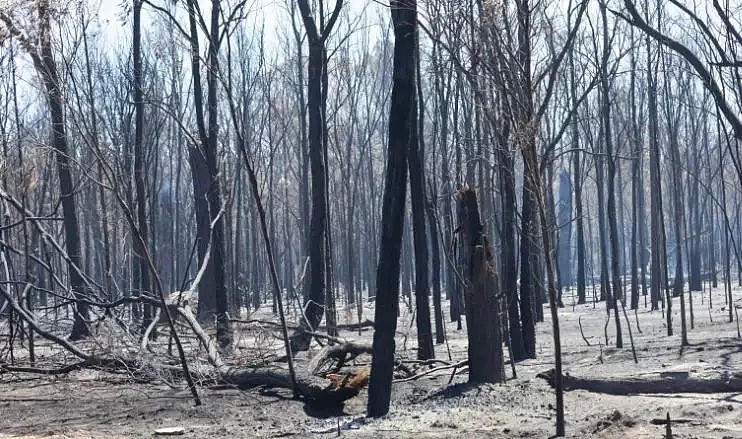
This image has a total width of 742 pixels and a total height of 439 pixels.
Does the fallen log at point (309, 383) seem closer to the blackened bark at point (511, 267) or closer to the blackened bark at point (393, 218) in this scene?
the blackened bark at point (393, 218)

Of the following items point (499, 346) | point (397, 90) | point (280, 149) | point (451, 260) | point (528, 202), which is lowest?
point (499, 346)

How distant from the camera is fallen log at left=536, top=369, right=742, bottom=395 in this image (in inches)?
379

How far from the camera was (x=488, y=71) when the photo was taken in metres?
8.62

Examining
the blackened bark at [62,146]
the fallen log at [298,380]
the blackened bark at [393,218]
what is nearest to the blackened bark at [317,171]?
the blackened bark at [62,146]

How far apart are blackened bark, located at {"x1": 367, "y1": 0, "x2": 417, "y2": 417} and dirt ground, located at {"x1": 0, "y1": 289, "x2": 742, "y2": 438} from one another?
45 centimetres

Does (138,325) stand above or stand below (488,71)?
below

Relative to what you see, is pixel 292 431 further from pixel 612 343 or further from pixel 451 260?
pixel 612 343

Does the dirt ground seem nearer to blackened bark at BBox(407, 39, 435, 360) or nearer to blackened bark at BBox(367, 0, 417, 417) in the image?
blackened bark at BBox(367, 0, 417, 417)

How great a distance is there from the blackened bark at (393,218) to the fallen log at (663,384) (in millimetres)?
2232

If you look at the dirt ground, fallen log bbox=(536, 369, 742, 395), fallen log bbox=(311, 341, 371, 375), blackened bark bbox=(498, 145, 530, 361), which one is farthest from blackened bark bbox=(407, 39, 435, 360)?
fallen log bbox=(536, 369, 742, 395)

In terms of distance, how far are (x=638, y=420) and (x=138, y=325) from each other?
7004 millimetres

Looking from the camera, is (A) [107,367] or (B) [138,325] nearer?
(A) [107,367]

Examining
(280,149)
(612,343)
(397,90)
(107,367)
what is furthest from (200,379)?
(280,149)

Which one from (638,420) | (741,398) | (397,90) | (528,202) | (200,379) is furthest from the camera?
(528,202)
